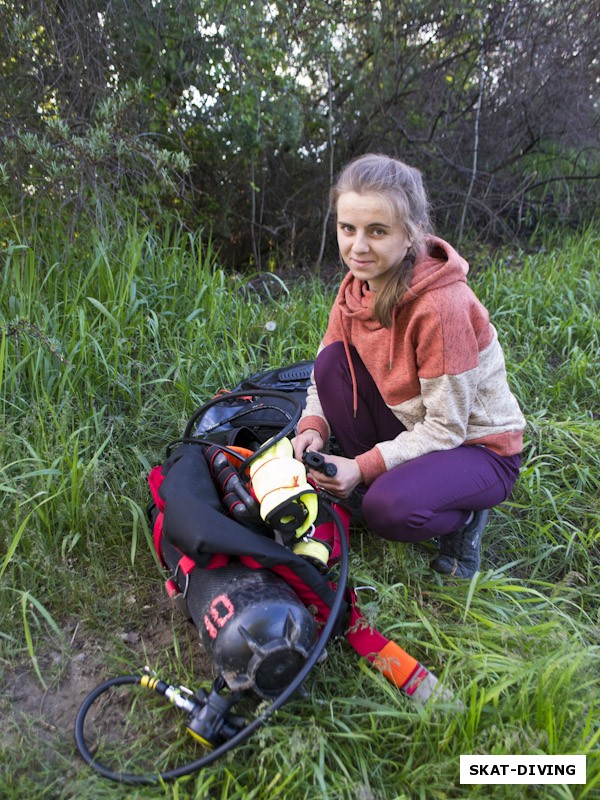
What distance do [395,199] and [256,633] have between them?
1262mm

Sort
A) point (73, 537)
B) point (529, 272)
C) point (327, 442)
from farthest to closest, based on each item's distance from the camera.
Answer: point (529, 272) → point (327, 442) → point (73, 537)

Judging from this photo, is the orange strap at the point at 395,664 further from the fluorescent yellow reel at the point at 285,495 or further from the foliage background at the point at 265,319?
the fluorescent yellow reel at the point at 285,495

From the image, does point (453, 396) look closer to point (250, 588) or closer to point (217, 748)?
point (250, 588)

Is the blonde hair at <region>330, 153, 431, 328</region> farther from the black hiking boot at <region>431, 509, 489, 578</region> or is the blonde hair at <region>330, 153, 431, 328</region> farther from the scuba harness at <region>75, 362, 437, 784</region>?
the black hiking boot at <region>431, 509, 489, 578</region>

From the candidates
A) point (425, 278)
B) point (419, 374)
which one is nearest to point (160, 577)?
point (419, 374)

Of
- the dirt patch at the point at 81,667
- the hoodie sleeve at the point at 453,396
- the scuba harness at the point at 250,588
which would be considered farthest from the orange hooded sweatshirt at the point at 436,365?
the dirt patch at the point at 81,667

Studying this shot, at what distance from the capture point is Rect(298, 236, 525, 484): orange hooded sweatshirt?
5.92ft

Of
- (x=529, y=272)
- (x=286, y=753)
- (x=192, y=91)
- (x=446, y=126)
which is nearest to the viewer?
(x=286, y=753)

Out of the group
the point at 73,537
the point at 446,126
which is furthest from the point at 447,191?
the point at 73,537

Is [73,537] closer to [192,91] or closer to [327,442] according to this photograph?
[327,442]

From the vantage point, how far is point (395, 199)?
1.78 meters

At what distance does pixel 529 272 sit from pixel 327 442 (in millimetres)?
2706

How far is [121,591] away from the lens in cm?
203

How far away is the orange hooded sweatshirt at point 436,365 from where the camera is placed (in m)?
1.80
